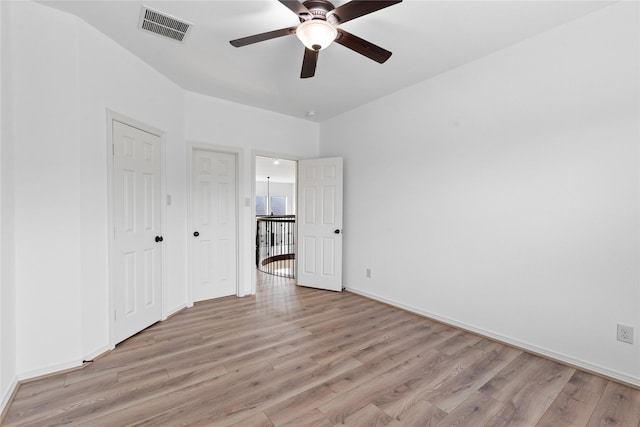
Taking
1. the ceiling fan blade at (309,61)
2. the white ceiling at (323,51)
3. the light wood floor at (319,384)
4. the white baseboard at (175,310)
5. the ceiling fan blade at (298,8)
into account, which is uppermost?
the white ceiling at (323,51)

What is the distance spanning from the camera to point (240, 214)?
13.6ft

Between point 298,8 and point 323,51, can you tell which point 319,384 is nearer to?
point 298,8

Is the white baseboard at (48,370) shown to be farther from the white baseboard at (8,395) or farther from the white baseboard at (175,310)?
the white baseboard at (175,310)

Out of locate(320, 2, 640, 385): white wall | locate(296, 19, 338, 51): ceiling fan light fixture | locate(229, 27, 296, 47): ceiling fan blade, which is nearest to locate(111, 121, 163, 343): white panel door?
locate(229, 27, 296, 47): ceiling fan blade

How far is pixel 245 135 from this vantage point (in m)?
4.24

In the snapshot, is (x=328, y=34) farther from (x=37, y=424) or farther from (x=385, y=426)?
(x=37, y=424)

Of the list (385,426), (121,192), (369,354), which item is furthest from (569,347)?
(121,192)

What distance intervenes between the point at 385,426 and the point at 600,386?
1721 millimetres

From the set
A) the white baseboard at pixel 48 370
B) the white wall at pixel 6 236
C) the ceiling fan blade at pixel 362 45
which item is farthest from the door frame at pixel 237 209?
the ceiling fan blade at pixel 362 45

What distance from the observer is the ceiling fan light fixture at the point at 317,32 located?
6.45 ft

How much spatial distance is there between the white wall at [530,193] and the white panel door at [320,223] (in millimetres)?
875

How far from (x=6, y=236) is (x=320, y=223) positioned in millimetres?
3433

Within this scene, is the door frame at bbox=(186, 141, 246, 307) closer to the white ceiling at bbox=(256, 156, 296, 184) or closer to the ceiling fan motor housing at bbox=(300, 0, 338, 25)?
the ceiling fan motor housing at bbox=(300, 0, 338, 25)

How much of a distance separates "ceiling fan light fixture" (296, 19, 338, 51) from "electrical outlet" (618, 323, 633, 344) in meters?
3.03
